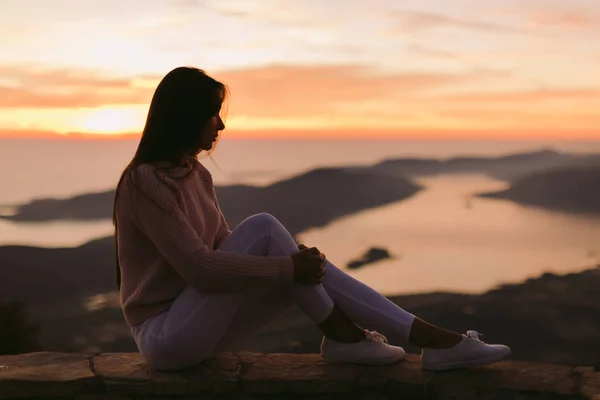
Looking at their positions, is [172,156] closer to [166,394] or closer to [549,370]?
[166,394]

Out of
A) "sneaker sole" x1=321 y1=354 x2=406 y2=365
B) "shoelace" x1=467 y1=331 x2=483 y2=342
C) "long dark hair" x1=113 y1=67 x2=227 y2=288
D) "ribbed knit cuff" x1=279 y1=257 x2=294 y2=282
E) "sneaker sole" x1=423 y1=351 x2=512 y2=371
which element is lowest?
"sneaker sole" x1=321 y1=354 x2=406 y2=365

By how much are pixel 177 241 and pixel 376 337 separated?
113 cm

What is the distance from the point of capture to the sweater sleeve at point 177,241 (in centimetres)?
281

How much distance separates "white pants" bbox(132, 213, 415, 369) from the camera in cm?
294

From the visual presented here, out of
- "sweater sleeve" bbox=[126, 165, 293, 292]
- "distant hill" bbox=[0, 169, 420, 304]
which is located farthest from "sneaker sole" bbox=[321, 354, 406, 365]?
"distant hill" bbox=[0, 169, 420, 304]

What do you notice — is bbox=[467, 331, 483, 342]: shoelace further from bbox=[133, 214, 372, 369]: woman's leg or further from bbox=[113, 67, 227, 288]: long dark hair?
bbox=[113, 67, 227, 288]: long dark hair

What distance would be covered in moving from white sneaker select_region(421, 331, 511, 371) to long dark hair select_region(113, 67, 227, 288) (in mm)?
A: 1444

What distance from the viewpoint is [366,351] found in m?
Result: 3.29

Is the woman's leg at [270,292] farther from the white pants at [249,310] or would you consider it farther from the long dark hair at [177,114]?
the long dark hair at [177,114]

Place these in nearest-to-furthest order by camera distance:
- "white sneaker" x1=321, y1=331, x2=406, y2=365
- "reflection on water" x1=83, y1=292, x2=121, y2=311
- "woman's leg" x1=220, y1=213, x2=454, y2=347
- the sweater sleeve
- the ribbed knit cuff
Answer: the sweater sleeve < the ribbed knit cuff < "woman's leg" x1=220, y1=213, x2=454, y2=347 < "white sneaker" x1=321, y1=331, x2=406, y2=365 < "reflection on water" x1=83, y1=292, x2=121, y2=311

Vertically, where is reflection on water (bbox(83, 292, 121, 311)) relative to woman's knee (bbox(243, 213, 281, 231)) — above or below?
below

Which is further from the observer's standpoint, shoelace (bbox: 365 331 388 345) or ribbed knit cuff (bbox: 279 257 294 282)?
shoelace (bbox: 365 331 388 345)

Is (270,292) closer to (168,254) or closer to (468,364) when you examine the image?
(168,254)

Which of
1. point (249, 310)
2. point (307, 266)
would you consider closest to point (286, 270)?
point (307, 266)
